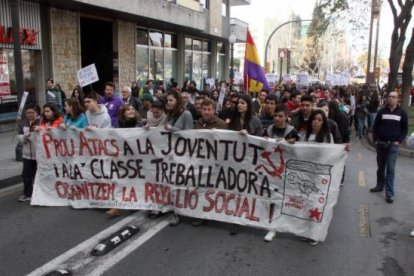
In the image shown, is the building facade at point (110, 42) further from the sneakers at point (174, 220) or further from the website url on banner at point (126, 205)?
the sneakers at point (174, 220)

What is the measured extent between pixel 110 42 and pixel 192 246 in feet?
53.0

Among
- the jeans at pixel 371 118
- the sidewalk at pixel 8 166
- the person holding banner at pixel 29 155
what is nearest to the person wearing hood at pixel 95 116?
the person holding banner at pixel 29 155

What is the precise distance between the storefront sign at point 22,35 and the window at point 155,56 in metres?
7.27

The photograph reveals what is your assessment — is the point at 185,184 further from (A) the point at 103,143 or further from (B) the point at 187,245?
(A) the point at 103,143

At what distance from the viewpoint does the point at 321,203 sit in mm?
4953

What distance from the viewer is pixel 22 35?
1362 centimetres

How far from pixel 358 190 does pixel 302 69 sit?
78.5 metres

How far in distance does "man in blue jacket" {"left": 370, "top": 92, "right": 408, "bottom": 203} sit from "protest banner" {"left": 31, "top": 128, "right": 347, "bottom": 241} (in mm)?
2405

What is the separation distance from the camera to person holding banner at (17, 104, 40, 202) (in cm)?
642


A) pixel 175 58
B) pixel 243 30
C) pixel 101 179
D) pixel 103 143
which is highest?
pixel 243 30

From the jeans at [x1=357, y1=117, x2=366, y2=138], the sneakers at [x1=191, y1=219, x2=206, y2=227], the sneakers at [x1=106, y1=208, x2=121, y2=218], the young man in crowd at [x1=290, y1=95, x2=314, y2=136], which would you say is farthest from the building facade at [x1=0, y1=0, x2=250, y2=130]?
the jeans at [x1=357, y1=117, x2=366, y2=138]

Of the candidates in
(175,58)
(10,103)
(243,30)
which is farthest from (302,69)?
(10,103)

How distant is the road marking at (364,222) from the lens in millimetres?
5418

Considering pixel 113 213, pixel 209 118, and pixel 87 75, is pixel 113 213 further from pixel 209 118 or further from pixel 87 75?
pixel 87 75
